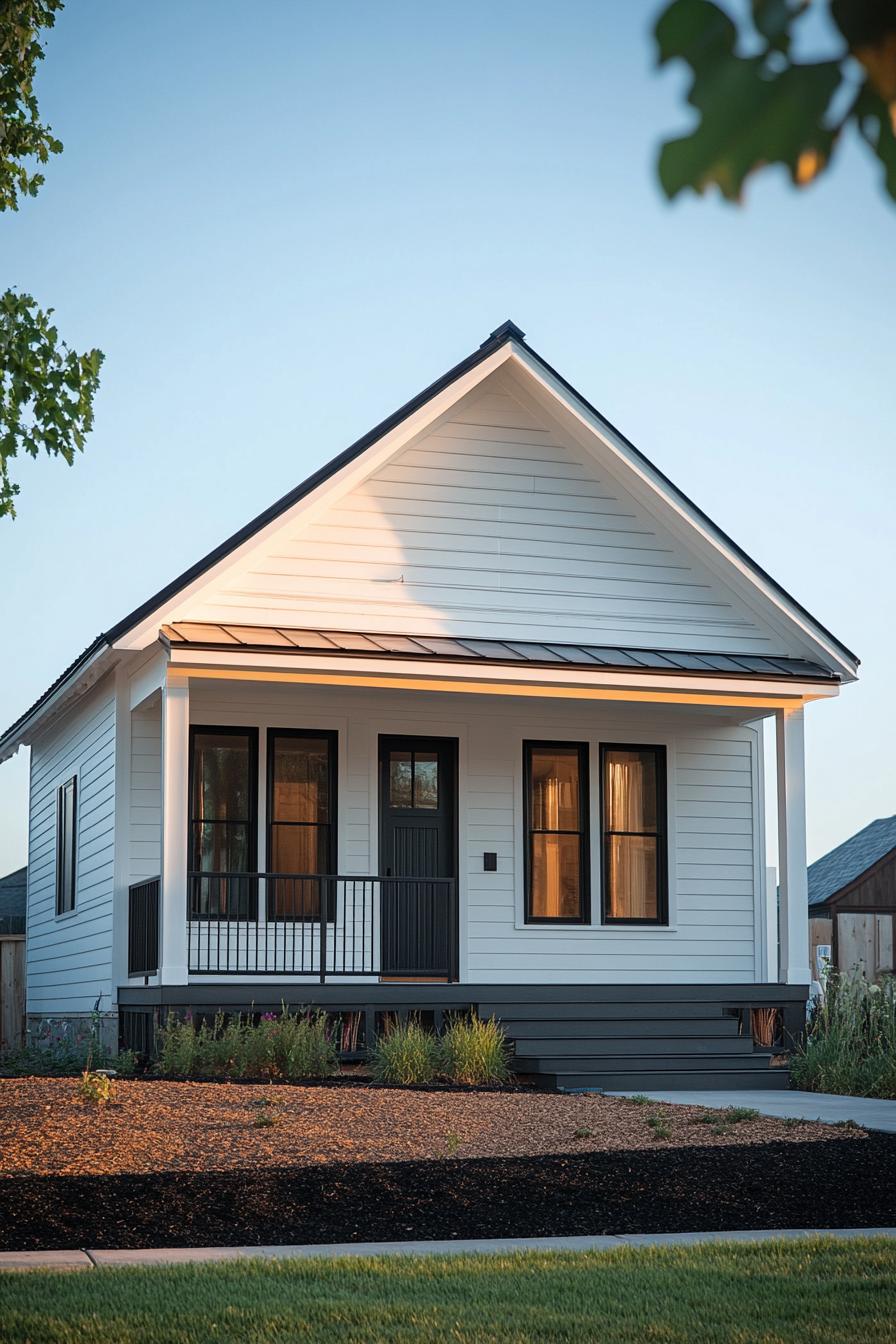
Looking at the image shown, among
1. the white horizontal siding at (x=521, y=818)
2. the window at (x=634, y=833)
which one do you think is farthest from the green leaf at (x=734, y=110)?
the window at (x=634, y=833)

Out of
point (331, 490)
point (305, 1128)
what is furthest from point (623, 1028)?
point (305, 1128)

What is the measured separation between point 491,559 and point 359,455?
1.85 meters

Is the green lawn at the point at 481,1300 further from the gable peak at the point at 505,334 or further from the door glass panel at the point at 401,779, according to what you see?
the gable peak at the point at 505,334

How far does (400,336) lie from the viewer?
760 inches

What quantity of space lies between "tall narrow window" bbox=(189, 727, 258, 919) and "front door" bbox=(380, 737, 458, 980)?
1.39m

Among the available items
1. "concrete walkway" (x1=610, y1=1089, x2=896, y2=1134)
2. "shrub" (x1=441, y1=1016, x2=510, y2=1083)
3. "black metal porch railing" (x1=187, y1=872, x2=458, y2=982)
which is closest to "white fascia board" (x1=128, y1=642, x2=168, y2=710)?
"black metal porch railing" (x1=187, y1=872, x2=458, y2=982)

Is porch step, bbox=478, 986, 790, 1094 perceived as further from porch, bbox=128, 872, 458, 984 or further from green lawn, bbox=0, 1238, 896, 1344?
green lawn, bbox=0, 1238, 896, 1344

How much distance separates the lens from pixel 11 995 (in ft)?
71.4

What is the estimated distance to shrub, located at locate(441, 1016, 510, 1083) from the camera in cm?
1366

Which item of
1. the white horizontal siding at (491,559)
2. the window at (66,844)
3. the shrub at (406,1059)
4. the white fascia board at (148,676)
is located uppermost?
the white horizontal siding at (491,559)

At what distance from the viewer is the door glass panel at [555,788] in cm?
1756

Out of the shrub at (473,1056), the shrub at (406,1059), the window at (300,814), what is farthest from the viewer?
the window at (300,814)

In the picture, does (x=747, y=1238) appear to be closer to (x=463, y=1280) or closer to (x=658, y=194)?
(x=463, y=1280)

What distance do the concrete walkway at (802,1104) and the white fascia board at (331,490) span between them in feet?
19.1
